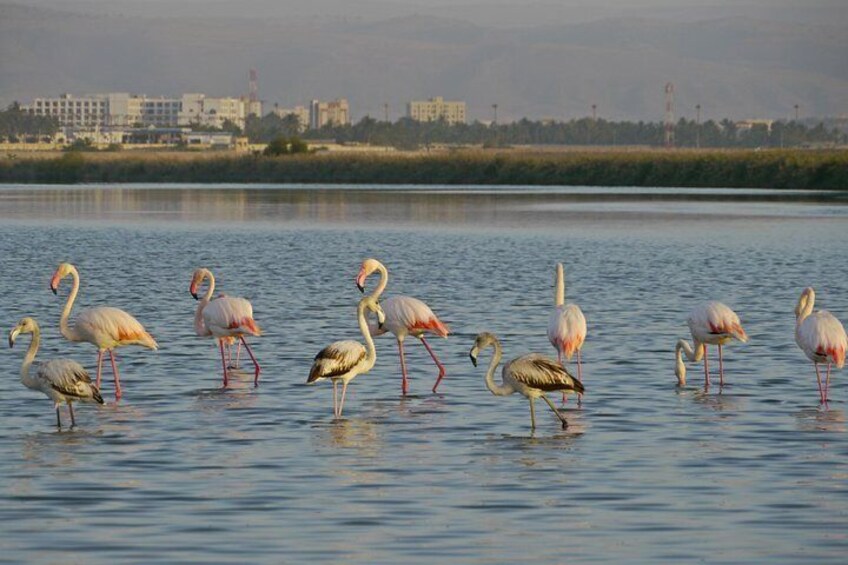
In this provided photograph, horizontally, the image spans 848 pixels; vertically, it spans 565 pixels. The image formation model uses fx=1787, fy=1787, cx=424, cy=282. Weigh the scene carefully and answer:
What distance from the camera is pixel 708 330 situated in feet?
57.7

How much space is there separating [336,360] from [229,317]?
2.89 m

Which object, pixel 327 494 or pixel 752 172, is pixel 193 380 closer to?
pixel 327 494

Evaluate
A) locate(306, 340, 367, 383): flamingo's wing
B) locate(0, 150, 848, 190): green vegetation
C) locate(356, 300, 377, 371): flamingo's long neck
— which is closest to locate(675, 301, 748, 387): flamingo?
locate(356, 300, 377, 371): flamingo's long neck

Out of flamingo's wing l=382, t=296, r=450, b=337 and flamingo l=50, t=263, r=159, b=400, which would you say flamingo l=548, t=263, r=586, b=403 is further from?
flamingo l=50, t=263, r=159, b=400

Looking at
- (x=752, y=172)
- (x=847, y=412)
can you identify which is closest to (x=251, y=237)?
(x=847, y=412)

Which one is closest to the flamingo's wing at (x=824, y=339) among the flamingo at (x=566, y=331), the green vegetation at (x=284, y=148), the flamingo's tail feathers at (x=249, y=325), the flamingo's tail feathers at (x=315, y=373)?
the flamingo at (x=566, y=331)

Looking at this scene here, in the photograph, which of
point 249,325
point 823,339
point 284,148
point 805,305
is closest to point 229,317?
point 249,325

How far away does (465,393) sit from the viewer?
1761 centimetres

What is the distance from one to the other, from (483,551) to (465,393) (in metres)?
6.94

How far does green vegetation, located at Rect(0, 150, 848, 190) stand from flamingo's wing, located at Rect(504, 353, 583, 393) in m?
76.8

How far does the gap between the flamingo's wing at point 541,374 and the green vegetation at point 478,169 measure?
76815 millimetres

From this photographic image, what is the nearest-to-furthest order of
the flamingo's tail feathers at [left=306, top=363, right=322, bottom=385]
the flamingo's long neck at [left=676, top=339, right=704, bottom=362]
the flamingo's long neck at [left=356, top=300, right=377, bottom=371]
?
the flamingo's tail feathers at [left=306, top=363, right=322, bottom=385]
the flamingo's long neck at [left=356, top=300, right=377, bottom=371]
the flamingo's long neck at [left=676, top=339, right=704, bottom=362]

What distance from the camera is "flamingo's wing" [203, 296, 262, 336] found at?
1814 cm

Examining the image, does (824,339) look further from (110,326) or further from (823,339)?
(110,326)
